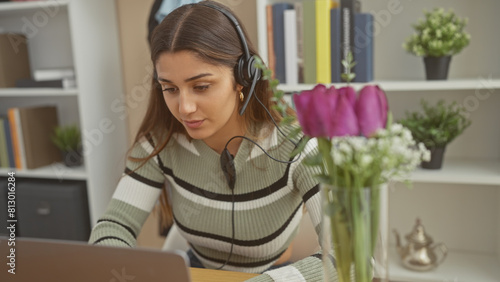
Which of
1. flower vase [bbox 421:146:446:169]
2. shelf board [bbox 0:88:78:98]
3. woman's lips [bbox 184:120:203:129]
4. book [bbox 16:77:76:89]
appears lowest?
flower vase [bbox 421:146:446:169]

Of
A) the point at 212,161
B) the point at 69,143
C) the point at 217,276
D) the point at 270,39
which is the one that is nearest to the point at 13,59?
the point at 69,143

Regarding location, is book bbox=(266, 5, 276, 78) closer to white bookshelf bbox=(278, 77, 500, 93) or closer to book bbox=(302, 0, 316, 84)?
book bbox=(302, 0, 316, 84)

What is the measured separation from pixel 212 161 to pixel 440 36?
3.19 ft

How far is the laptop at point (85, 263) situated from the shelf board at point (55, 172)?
1608 mm

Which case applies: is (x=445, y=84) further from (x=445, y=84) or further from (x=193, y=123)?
(x=193, y=123)

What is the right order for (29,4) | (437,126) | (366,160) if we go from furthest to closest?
(29,4)
(437,126)
(366,160)

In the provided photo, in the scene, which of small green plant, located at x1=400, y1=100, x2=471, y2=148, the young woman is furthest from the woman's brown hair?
small green plant, located at x1=400, y1=100, x2=471, y2=148

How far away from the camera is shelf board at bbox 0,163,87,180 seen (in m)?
2.18

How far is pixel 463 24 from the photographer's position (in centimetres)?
164

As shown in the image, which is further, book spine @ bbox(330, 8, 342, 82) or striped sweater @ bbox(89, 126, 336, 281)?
book spine @ bbox(330, 8, 342, 82)

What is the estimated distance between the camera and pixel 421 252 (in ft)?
5.77

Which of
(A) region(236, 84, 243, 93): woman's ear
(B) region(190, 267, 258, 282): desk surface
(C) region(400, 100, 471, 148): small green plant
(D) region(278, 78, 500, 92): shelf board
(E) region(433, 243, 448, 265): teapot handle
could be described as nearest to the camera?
(B) region(190, 267, 258, 282): desk surface

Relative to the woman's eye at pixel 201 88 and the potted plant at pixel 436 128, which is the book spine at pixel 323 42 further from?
the woman's eye at pixel 201 88

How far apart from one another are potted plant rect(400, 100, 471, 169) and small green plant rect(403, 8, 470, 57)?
0.72 feet
